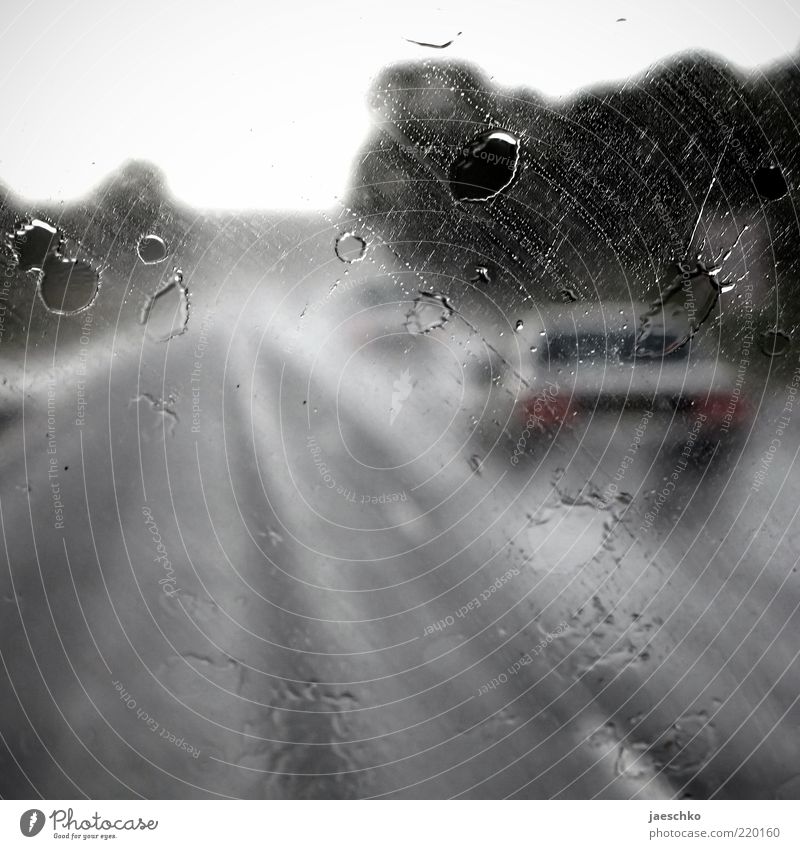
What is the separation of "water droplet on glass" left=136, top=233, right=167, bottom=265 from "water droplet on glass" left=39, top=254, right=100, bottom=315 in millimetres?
39

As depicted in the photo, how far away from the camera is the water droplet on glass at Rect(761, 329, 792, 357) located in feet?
1.72

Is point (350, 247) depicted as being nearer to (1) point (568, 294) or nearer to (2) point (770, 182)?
(1) point (568, 294)

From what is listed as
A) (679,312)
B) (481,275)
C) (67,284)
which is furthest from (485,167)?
(67,284)

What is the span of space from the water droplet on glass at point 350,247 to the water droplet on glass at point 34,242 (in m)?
0.21

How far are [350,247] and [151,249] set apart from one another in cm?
15

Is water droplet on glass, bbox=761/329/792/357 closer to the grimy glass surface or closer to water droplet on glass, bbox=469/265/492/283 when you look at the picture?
the grimy glass surface

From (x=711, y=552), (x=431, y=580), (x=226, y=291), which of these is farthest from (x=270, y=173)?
(x=711, y=552)

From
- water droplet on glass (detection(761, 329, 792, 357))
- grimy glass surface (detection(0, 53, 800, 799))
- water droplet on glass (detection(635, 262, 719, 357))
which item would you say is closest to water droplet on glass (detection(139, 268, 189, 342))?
grimy glass surface (detection(0, 53, 800, 799))

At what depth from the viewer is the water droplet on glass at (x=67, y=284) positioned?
0.49 meters

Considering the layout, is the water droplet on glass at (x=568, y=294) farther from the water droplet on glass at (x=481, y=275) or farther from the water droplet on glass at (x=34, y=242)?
the water droplet on glass at (x=34, y=242)

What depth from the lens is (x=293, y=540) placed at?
0.52 meters

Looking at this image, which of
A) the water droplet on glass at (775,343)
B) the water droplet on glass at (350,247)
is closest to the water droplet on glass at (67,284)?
the water droplet on glass at (350,247)
